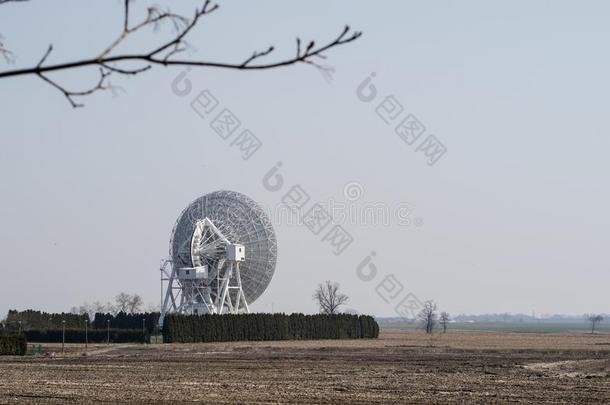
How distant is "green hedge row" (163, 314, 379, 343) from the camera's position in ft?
308

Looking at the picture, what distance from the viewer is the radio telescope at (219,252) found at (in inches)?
3812

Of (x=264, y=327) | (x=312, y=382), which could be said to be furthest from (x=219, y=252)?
(x=312, y=382)

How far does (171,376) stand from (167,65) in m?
32.7

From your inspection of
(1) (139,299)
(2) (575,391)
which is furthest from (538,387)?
(1) (139,299)

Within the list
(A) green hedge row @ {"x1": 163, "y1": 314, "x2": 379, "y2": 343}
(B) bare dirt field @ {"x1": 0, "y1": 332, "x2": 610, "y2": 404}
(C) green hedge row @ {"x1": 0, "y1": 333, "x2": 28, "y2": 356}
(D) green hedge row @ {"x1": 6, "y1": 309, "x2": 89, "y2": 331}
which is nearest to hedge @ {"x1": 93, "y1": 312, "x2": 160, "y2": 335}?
(D) green hedge row @ {"x1": 6, "y1": 309, "x2": 89, "y2": 331}

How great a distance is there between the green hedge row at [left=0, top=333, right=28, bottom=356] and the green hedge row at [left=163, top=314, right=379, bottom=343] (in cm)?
2318

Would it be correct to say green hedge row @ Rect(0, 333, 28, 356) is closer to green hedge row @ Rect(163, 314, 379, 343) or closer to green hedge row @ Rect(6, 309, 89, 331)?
green hedge row @ Rect(163, 314, 379, 343)

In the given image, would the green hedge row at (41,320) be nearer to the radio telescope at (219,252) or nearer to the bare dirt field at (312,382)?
the radio telescope at (219,252)

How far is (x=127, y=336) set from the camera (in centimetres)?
9869

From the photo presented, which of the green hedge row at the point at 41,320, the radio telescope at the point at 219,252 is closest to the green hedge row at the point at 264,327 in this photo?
the radio telescope at the point at 219,252

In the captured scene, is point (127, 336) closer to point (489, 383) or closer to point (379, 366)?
point (379, 366)

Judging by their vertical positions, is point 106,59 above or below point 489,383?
above

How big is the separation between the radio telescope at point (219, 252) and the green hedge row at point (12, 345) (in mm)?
27168

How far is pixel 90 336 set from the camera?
100812 mm
